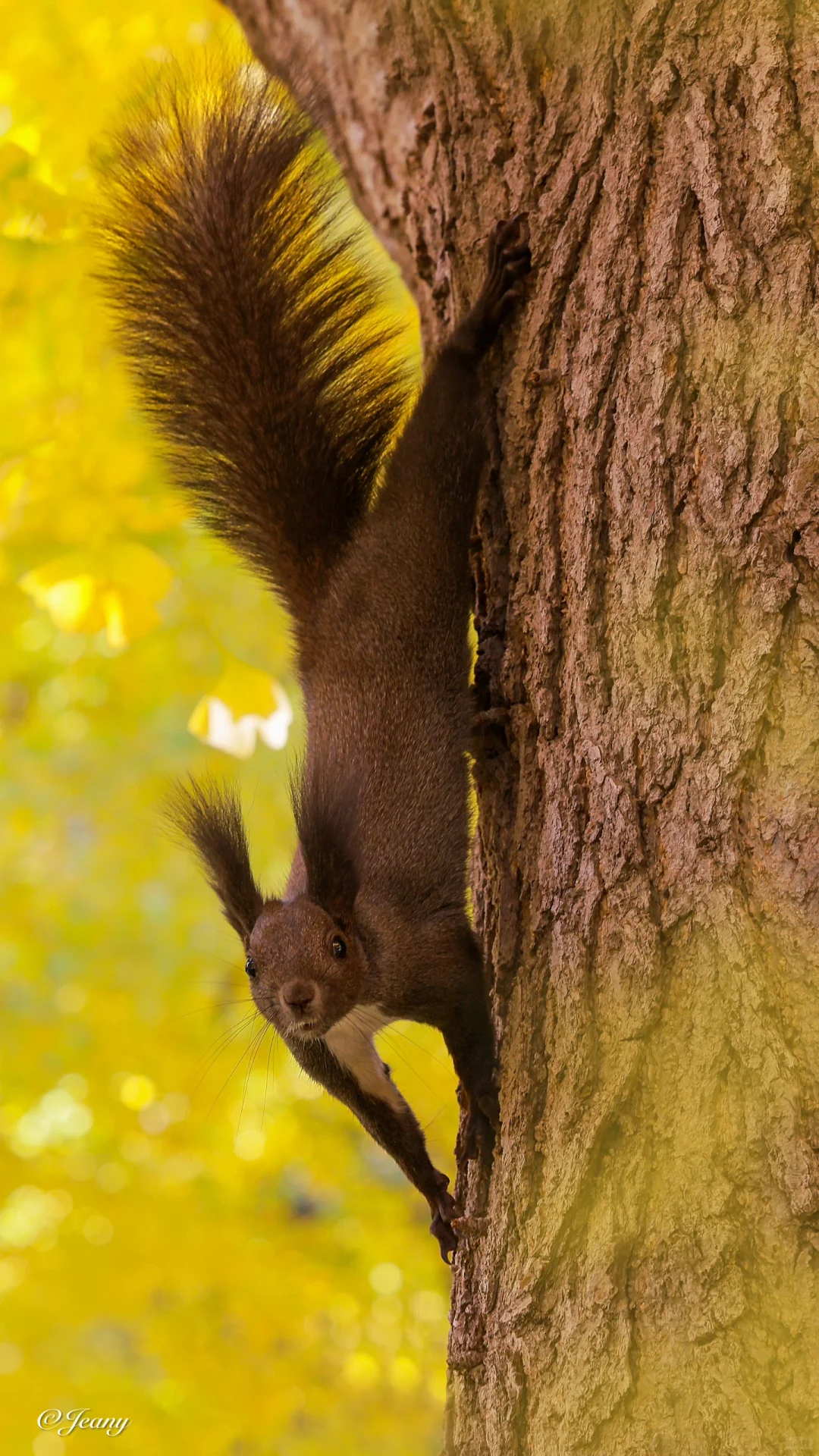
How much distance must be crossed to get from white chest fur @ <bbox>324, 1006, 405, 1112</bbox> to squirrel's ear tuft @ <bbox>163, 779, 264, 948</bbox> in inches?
11.6

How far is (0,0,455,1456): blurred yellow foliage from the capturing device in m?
3.33

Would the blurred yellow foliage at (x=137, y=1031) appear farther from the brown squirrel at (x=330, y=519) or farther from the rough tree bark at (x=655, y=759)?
the rough tree bark at (x=655, y=759)

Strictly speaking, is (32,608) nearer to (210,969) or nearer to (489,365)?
(210,969)

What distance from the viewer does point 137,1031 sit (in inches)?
191

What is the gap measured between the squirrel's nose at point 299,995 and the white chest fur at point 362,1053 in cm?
27

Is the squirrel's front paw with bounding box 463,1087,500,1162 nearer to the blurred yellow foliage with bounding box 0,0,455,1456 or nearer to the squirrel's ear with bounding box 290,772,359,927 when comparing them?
A: the squirrel's ear with bounding box 290,772,359,927

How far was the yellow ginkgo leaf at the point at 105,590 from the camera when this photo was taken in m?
3.29

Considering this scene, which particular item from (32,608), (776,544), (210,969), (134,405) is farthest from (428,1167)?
(210,969)

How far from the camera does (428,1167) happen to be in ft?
8.88

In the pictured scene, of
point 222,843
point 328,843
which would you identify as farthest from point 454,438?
point 222,843

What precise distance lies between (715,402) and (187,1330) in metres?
3.67

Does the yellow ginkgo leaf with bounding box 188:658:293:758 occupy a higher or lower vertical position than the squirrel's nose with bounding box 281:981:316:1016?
higher

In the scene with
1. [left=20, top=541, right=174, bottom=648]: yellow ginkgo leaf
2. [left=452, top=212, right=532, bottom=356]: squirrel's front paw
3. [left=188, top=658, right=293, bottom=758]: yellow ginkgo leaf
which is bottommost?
[left=188, top=658, right=293, bottom=758]: yellow ginkgo leaf

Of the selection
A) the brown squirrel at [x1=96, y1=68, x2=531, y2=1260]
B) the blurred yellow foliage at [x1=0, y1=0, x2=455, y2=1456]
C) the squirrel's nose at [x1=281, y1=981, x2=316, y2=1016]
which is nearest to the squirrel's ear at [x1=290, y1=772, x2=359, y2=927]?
the brown squirrel at [x1=96, y1=68, x2=531, y2=1260]
